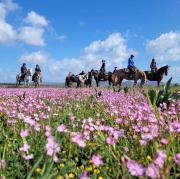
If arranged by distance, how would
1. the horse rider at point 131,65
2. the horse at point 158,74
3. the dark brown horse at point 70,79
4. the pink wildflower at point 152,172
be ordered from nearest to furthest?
the pink wildflower at point 152,172 < the horse rider at point 131,65 < the horse at point 158,74 < the dark brown horse at point 70,79

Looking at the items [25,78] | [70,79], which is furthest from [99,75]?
[25,78]

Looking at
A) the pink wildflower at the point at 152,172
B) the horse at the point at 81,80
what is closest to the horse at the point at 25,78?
the horse at the point at 81,80

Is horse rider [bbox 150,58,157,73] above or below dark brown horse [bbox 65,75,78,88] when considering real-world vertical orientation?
above

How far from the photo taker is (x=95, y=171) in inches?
139

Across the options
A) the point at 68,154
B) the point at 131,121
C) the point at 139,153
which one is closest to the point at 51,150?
the point at 139,153

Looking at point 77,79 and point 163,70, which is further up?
point 163,70

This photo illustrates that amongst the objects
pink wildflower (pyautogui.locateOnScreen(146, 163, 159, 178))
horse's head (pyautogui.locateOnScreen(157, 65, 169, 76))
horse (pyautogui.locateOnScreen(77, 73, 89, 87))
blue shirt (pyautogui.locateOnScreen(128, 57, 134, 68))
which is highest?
blue shirt (pyautogui.locateOnScreen(128, 57, 134, 68))

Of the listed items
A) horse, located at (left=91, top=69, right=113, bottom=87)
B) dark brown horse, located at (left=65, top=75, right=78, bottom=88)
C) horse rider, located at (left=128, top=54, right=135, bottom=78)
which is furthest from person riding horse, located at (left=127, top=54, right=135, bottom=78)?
dark brown horse, located at (left=65, top=75, right=78, bottom=88)

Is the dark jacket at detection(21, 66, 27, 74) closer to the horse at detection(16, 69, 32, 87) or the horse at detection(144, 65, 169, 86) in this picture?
the horse at detection(16, 69, 32, 87)

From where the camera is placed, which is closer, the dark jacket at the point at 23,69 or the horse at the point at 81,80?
the horse at the point at 81,80

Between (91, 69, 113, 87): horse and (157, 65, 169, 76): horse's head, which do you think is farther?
(91, 69, 113, 87): horse

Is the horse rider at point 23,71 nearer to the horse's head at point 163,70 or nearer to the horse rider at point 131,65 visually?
the horse rider at point 131,65

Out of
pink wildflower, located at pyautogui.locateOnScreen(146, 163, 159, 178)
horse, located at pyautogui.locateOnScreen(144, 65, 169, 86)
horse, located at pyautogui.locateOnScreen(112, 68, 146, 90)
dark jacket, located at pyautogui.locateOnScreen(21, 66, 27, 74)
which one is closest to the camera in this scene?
pink wildflower, located at pyautogui.locateOnScreen(146, 163, 159, 178)

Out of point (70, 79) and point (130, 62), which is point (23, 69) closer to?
point (70, 79)
